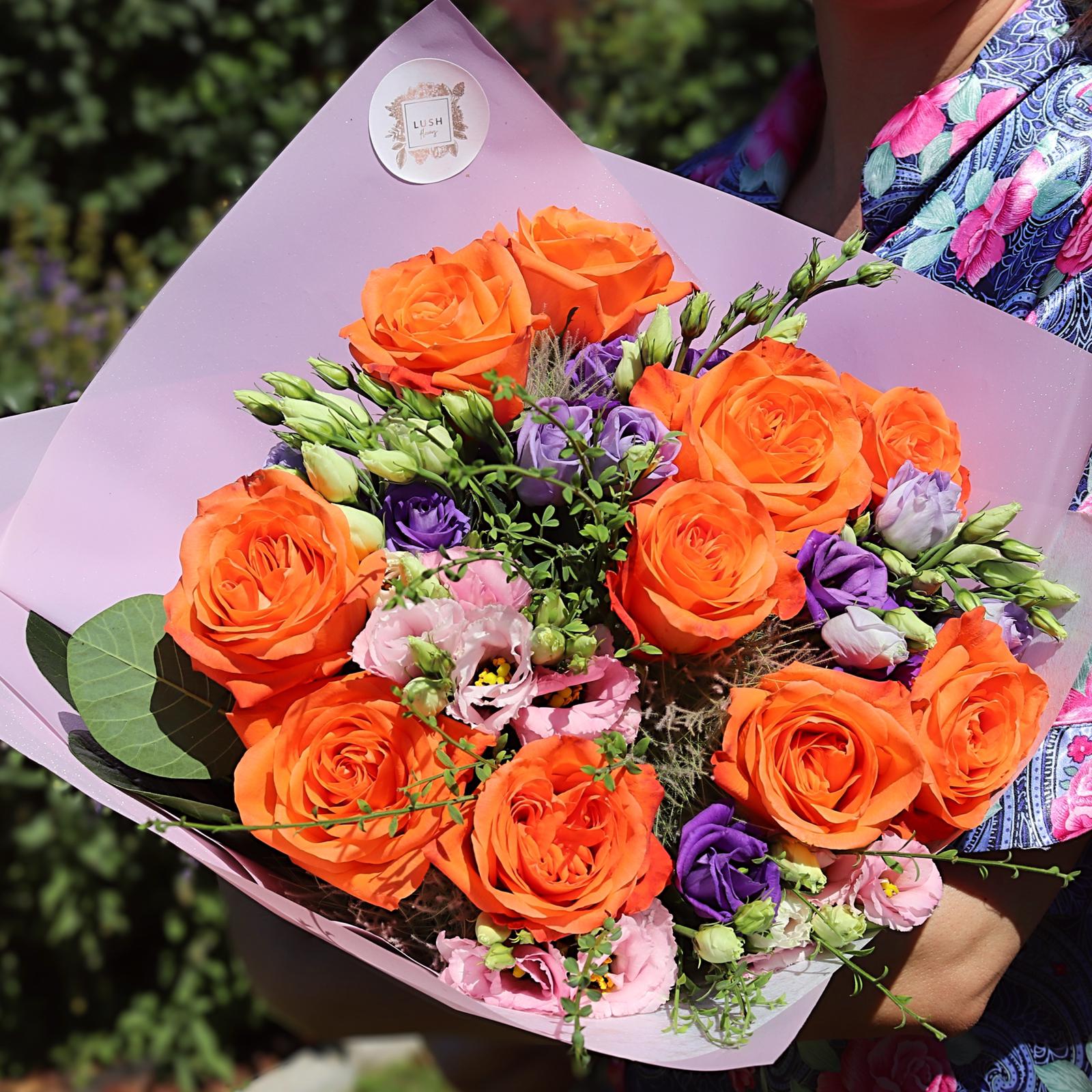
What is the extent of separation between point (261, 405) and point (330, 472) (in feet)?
0.44

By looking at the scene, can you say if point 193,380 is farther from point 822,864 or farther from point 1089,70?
point 1089,70

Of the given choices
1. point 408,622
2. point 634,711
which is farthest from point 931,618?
point 408,622

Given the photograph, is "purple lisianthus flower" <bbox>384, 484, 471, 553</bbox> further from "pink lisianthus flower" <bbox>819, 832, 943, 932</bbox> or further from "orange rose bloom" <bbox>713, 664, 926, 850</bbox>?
"pink lisianthus flower" <bbox>819, 832, 943, 932</bbox>

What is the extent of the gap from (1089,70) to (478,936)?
131cm

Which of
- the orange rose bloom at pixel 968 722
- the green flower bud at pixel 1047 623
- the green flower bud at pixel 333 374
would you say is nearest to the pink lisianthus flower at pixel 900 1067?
the orange rose bloom at pixel 968 722

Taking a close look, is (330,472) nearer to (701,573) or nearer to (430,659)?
(430,659)

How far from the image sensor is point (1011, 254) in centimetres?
138

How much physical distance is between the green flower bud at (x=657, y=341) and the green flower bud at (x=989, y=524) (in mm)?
373

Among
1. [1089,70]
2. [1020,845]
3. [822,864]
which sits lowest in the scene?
[1020,845]

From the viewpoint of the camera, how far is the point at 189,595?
105 centimetres

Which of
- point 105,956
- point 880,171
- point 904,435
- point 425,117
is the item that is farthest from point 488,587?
point 105,956

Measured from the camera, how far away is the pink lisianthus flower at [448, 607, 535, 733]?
992mm

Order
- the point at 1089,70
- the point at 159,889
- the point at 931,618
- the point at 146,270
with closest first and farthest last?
1. the point at 931,618
2. the point at 1089,70
3. the point at 159,889
4. the point at 146,270

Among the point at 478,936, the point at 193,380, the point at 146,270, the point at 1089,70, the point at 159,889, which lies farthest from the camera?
the point at 146,270
